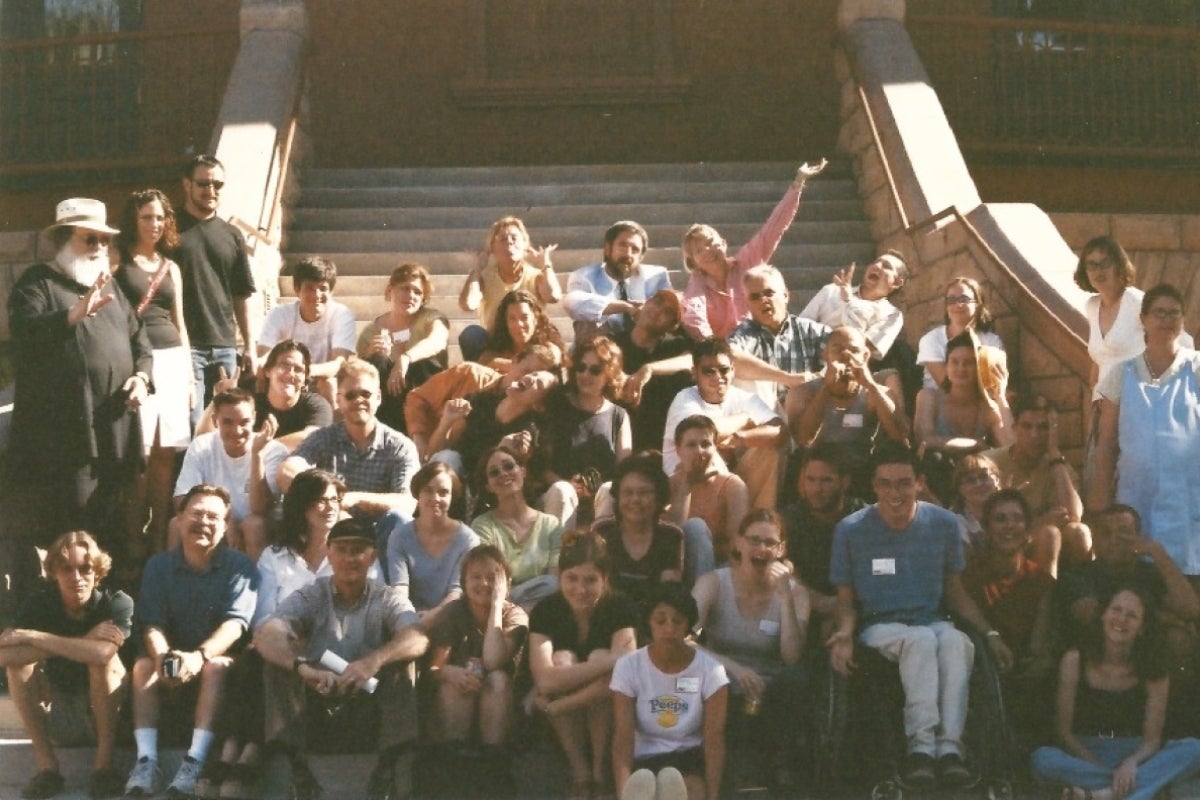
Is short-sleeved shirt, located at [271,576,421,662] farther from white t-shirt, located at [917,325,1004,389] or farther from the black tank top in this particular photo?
white t-shirt, located at [917,325,1004,389]

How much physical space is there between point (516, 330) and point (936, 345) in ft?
7.09

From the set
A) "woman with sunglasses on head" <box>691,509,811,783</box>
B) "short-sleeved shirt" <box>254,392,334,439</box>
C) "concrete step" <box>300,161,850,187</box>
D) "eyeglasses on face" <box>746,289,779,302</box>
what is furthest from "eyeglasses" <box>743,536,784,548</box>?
"concrete step" <box>300,161,850,187</box>

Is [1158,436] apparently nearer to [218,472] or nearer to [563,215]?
[218,472]

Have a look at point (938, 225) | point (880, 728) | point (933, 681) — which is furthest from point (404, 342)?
point (933, 681)

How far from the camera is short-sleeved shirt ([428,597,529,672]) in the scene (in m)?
8.35

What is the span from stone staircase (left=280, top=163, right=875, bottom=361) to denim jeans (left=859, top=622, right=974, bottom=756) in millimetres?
4720

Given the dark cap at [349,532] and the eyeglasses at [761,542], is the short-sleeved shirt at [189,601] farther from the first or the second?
the eyeglasses at [761,542]

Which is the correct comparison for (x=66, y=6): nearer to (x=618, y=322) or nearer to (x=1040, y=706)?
(x=618, y=322)

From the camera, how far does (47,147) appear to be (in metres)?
16.3

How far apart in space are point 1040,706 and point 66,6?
12163mm

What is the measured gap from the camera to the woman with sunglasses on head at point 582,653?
8.05 m

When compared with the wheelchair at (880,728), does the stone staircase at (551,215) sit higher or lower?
higher

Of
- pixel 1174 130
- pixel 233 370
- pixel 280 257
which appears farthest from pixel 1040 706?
pixel 1174 130

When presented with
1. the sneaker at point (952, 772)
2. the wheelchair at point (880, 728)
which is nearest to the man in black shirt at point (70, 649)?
the wheelchair at point (880, 728)
